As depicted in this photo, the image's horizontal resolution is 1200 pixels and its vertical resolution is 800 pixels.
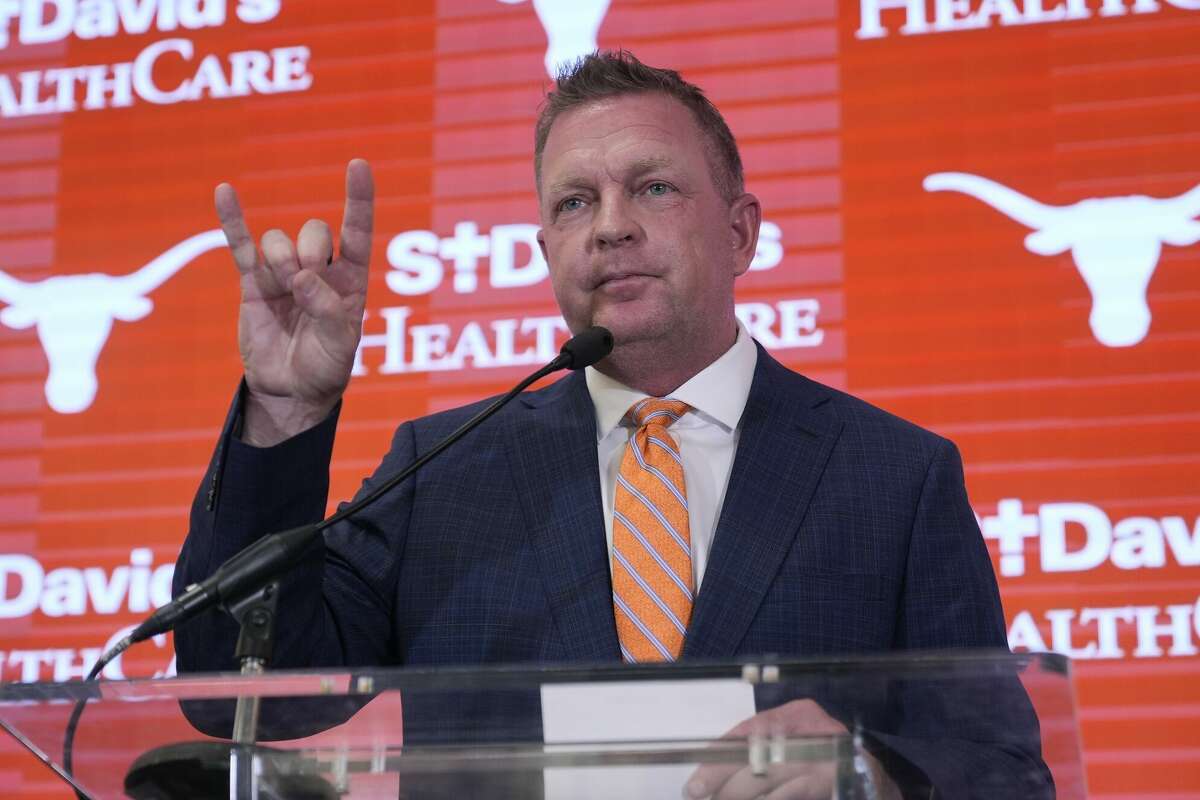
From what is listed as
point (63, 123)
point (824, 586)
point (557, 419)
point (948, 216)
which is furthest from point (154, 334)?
point (824, 586)

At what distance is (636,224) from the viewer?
1.95 meters

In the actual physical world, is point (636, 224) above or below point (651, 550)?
above

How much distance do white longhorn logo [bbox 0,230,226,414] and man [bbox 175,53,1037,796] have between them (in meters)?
1.24

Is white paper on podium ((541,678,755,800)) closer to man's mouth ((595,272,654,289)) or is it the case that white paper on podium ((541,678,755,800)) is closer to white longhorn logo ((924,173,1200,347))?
man's mouth ((595,272,654,289))

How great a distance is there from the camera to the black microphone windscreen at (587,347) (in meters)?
1.60

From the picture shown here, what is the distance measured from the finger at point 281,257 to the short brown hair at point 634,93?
61 centimetres

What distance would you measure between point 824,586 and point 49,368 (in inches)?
75.9

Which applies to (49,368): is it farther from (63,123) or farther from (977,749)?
(977,749)

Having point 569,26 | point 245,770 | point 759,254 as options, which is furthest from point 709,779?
point 569,26

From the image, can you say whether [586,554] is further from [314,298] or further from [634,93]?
[634,93]

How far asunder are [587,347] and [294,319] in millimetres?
313

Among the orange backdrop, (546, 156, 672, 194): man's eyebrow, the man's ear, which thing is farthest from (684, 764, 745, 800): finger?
the orange backdrop

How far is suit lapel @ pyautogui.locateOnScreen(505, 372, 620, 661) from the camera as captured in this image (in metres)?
1.71

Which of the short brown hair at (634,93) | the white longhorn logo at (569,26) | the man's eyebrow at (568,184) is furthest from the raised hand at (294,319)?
the white longhorn logo at (569,26)
